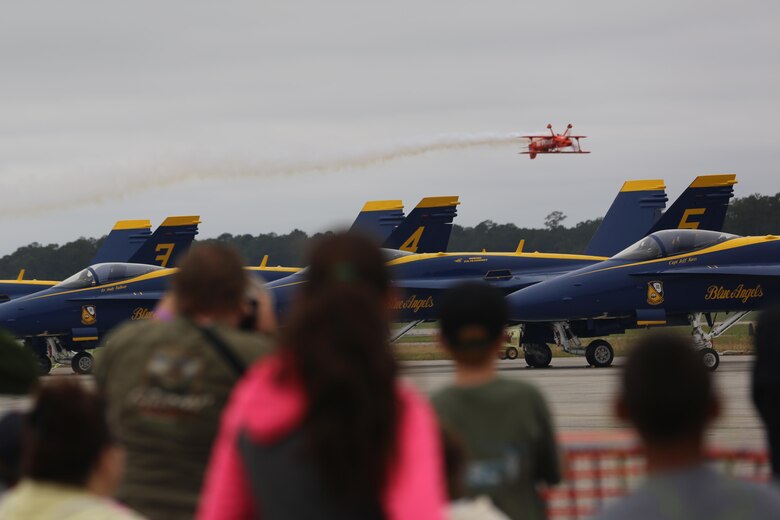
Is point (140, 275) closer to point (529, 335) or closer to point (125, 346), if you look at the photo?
point (529, 335)

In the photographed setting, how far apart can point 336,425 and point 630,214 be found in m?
34.9

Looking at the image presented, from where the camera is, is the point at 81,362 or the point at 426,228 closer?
the point at 81,362

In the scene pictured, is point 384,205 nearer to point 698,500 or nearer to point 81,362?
point 81,362

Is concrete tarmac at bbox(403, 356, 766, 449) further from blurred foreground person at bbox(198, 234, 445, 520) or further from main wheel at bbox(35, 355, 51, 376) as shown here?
main wheel at bbox(35, 355, 51, 376)

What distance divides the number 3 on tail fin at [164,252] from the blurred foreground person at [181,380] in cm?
3577

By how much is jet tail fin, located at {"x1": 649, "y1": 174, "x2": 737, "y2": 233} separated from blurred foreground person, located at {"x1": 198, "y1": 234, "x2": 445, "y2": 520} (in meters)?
29.1

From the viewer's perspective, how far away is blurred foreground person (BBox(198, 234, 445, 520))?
2.90 meters

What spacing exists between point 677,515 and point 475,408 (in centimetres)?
123

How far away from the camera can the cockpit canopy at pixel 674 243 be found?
1022 inches

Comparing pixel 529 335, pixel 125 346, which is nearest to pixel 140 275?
pixel 529 335

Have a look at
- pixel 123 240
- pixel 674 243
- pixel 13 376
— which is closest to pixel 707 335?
pixel 674 243

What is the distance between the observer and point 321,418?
291cm

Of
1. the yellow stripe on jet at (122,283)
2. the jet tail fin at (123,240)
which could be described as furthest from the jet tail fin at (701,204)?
the jet tail fin at (123,240)

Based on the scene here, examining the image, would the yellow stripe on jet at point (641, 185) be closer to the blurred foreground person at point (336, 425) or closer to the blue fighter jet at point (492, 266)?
the blue fighter jet at point (492, 266)
